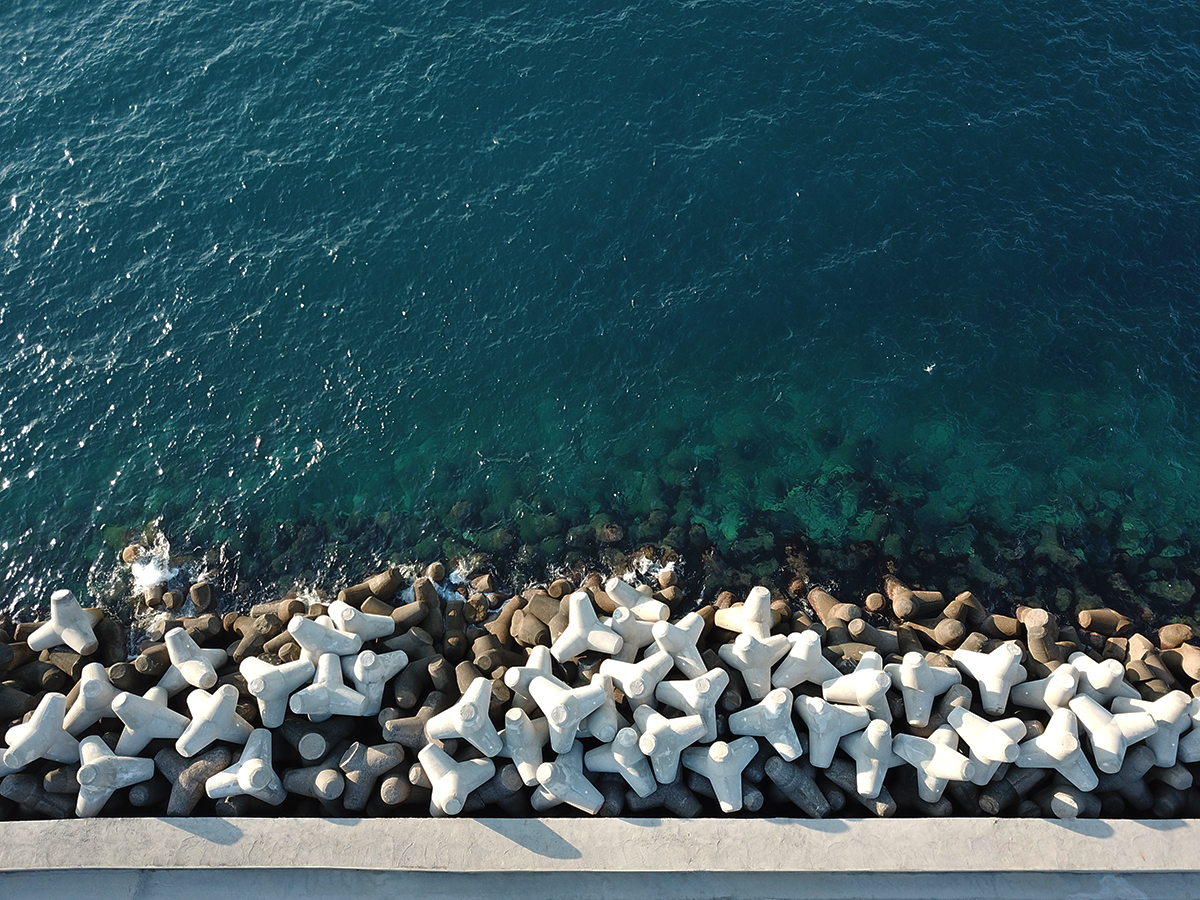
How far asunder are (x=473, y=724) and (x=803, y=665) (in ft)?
39.2

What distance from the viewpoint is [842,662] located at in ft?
106

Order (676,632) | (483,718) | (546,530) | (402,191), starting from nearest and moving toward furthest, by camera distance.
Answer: (483,718), (676,632), (546,530), (402,191)

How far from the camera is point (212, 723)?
1154 inches

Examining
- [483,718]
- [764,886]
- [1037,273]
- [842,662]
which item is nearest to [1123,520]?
[1037,273]

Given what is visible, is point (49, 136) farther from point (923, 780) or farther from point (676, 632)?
point (923, 780)

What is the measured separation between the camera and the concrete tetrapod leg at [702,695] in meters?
29.0

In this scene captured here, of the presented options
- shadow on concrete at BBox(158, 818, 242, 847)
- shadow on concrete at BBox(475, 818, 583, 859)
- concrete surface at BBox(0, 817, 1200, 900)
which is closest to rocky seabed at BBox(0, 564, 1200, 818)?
shadow on concrete at BBox(158, 818, 242, 847)

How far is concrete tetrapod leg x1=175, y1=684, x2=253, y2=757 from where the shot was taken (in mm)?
29016

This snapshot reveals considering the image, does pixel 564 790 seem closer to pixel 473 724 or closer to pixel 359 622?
pixel 473 724

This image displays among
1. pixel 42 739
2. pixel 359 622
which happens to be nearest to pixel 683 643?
pixel 359 622

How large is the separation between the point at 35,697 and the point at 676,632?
24351 millimetres

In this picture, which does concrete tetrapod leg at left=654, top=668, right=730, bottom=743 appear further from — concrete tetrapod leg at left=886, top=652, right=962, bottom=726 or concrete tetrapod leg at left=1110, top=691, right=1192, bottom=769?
concrete tetrapod leg at left=1110, top=691, right=1192, bottom=769

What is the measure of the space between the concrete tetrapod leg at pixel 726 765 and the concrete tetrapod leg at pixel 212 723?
15874 millimetres

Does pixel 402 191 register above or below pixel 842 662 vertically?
above
